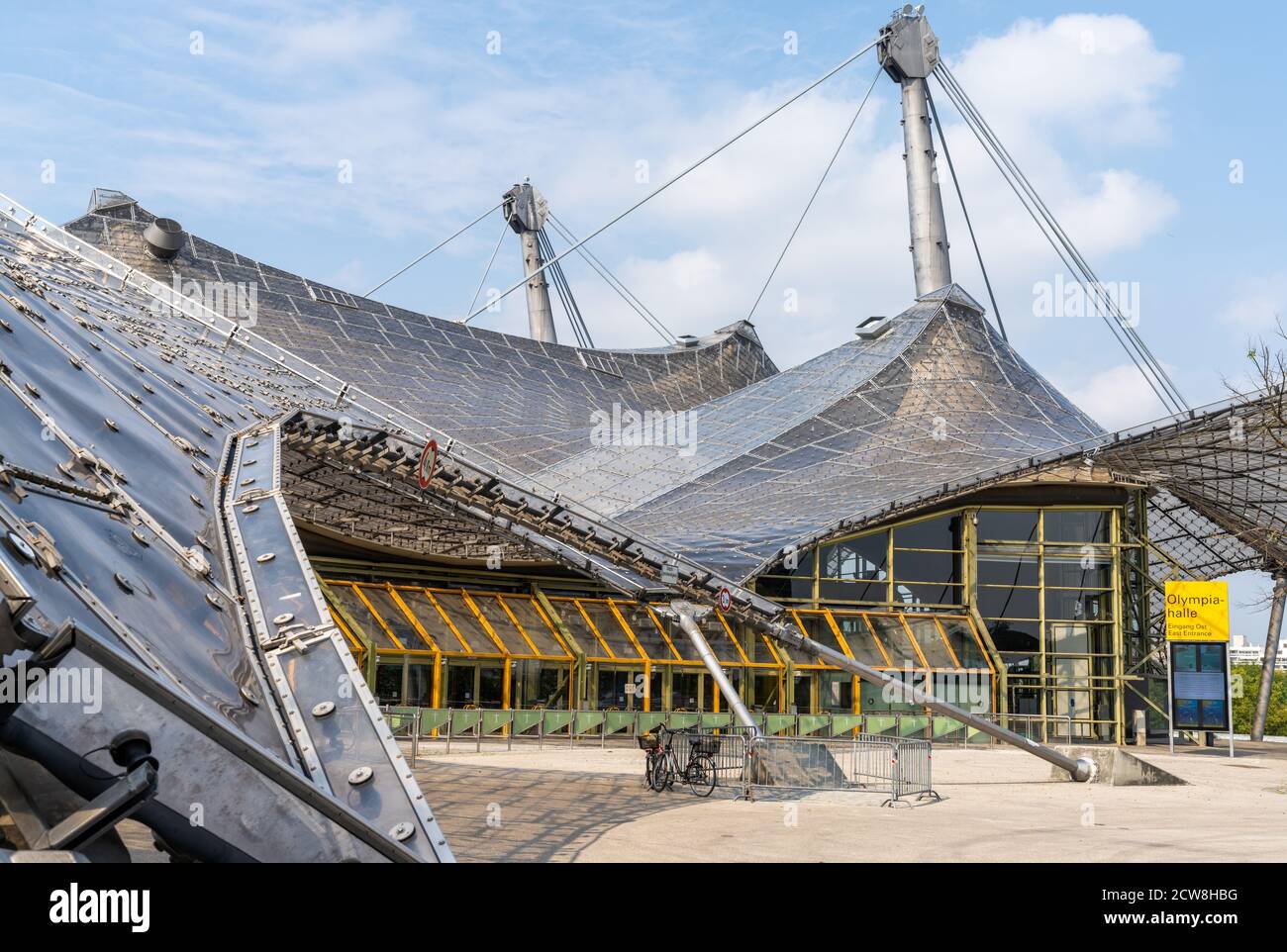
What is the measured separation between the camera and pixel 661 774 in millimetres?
21922

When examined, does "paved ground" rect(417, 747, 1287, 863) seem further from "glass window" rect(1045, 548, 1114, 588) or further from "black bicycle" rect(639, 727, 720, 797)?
"glass window" rect(1045, 548, 1114, 588)

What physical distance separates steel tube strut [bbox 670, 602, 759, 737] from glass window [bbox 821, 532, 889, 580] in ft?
58.4

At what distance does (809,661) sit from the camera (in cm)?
4391

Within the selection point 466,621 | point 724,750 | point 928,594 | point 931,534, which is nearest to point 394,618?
point 466,621

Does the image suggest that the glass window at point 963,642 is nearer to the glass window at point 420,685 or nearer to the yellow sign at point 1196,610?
the yellow sign at point 1196,610

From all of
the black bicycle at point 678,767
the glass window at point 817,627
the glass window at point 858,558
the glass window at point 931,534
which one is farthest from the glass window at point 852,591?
the black bicycle at point 678,767

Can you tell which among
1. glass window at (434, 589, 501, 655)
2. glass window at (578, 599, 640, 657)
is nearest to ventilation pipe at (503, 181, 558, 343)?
glass window at (578, 599, 640, 657)

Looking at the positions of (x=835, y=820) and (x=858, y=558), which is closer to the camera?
(x=835, y=820)

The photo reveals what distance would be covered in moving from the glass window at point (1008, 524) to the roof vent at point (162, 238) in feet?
104

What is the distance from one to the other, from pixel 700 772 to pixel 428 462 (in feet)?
26.2

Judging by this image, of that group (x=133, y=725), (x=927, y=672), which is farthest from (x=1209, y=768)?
(x=133, y=725)

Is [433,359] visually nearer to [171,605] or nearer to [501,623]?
[501,623]
